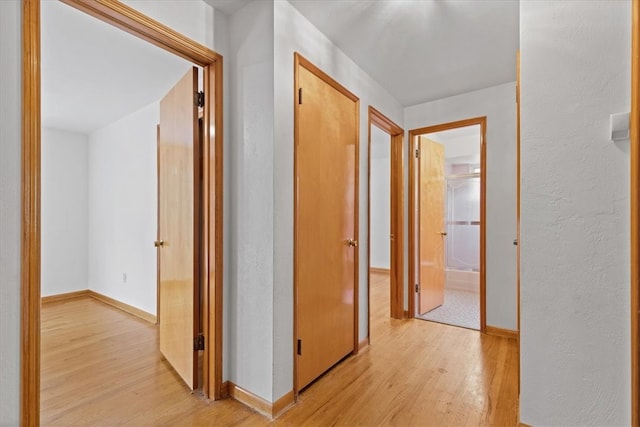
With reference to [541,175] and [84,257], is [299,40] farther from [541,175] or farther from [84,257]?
[84,257]

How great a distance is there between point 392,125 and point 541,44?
1.80 m

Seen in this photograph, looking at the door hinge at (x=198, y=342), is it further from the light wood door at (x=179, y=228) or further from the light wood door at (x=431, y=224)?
the light wood door at (x=431, y=224)

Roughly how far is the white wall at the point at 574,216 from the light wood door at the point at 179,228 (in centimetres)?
186

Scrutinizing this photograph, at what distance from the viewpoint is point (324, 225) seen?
2119 mm

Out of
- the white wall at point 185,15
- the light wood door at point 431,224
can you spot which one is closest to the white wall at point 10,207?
the white wall at point 185,15

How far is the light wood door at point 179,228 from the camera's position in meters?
1.95

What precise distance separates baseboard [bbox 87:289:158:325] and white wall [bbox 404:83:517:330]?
3453 mm

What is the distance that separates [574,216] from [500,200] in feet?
5.57

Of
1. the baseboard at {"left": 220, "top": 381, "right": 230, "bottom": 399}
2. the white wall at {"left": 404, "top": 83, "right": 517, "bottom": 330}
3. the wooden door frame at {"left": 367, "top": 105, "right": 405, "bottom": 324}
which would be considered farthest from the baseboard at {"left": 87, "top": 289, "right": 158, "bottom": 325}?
the white wall at {"left": 404, "top": 83, "right": 517, "bottom": 330}

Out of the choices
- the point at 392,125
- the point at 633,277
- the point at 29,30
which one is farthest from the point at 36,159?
the point at 392,125

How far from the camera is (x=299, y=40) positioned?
1897 millimetres

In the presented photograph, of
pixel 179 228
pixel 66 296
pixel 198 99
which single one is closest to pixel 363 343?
pixel 179 228

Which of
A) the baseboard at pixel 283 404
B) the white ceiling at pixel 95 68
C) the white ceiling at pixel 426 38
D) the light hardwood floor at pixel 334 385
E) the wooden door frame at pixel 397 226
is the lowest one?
the light hardwood floor at pixel 334 385

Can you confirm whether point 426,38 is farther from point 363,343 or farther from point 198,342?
point 198,342
